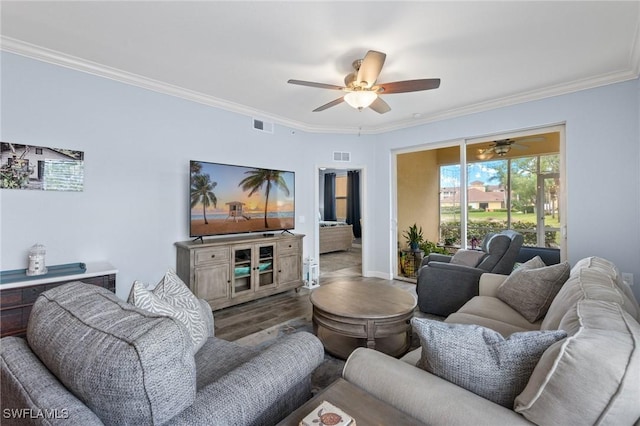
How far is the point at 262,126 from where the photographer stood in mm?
4504

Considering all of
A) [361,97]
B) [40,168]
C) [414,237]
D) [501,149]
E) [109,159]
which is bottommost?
[414,237]

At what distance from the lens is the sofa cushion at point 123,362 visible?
0.82 metres

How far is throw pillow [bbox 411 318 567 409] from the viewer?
38.9 inches

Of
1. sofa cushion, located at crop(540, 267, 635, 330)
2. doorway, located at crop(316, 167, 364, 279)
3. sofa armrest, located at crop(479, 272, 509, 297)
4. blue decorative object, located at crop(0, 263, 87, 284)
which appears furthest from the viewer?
doorway, located at crop(316, 167, 364, 279)

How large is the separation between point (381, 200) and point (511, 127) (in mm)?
2227

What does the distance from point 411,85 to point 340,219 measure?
7.51 m

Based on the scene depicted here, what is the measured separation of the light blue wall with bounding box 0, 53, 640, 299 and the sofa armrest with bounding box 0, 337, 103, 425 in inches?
84.0

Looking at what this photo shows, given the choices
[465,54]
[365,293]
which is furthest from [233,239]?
[465,54]

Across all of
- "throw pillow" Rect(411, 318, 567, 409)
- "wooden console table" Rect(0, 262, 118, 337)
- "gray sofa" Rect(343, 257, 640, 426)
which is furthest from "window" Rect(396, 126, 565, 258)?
"wooden console table" Rect(0, 262, 118, 337)

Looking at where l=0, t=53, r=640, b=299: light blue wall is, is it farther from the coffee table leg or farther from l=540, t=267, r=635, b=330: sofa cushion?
the coffee table leg

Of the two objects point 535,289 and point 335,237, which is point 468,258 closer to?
point 535,289

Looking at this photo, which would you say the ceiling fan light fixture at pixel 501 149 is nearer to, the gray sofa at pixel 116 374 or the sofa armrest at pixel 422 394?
the sofa armrest at pixel 422 394

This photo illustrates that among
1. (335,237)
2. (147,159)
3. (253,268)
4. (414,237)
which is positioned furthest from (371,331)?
(335,237)

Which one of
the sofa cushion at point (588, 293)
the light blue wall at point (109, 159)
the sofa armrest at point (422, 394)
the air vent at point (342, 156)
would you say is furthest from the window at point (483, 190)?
the sofa armrest at point (422, 394)
